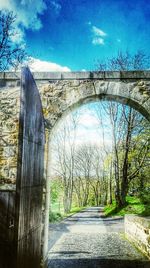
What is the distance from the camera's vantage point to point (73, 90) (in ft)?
17.3

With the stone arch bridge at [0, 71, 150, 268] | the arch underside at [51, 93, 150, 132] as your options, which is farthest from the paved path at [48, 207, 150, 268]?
the arch underside at [51, 93, 150, 132]

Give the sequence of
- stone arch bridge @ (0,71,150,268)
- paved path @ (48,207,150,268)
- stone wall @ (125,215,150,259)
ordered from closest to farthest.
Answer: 1. stone arch bridge @ (0,71,150,268)
2. paved path @ (48,207,150,268)
3. stone wall @ (125,215,150,259)

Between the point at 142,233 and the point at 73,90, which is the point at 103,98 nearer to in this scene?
the point at 73,90

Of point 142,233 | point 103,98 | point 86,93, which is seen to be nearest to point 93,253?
point 142,233

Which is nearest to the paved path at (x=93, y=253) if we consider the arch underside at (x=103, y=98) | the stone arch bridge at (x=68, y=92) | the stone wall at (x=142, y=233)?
the stone wall at (x=142, y=233)

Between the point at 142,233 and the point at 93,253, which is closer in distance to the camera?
the point at 142,233

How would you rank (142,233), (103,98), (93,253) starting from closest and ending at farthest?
(103,98), (142,233), (93,253)

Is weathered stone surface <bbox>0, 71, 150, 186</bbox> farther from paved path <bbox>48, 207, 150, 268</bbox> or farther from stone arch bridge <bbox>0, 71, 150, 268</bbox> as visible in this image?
paved path <bbox>48, 207, 150, 268</bbox>

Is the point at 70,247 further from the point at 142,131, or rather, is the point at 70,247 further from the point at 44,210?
the point at 142,131

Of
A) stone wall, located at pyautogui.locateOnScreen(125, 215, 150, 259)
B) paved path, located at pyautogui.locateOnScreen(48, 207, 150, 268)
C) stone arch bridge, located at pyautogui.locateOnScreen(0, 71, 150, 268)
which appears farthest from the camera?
stone wall, located at pyautogui.locateOnScreen(125, 215, 150, 259)

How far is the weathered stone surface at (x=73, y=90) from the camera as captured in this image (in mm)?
5176

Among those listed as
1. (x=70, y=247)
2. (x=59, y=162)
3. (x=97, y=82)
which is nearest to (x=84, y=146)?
(x=59, y=162)

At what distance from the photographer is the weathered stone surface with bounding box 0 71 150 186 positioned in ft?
17.0

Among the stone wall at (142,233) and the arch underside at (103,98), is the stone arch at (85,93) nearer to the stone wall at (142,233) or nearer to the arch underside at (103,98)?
the arch underside at (103,98)
